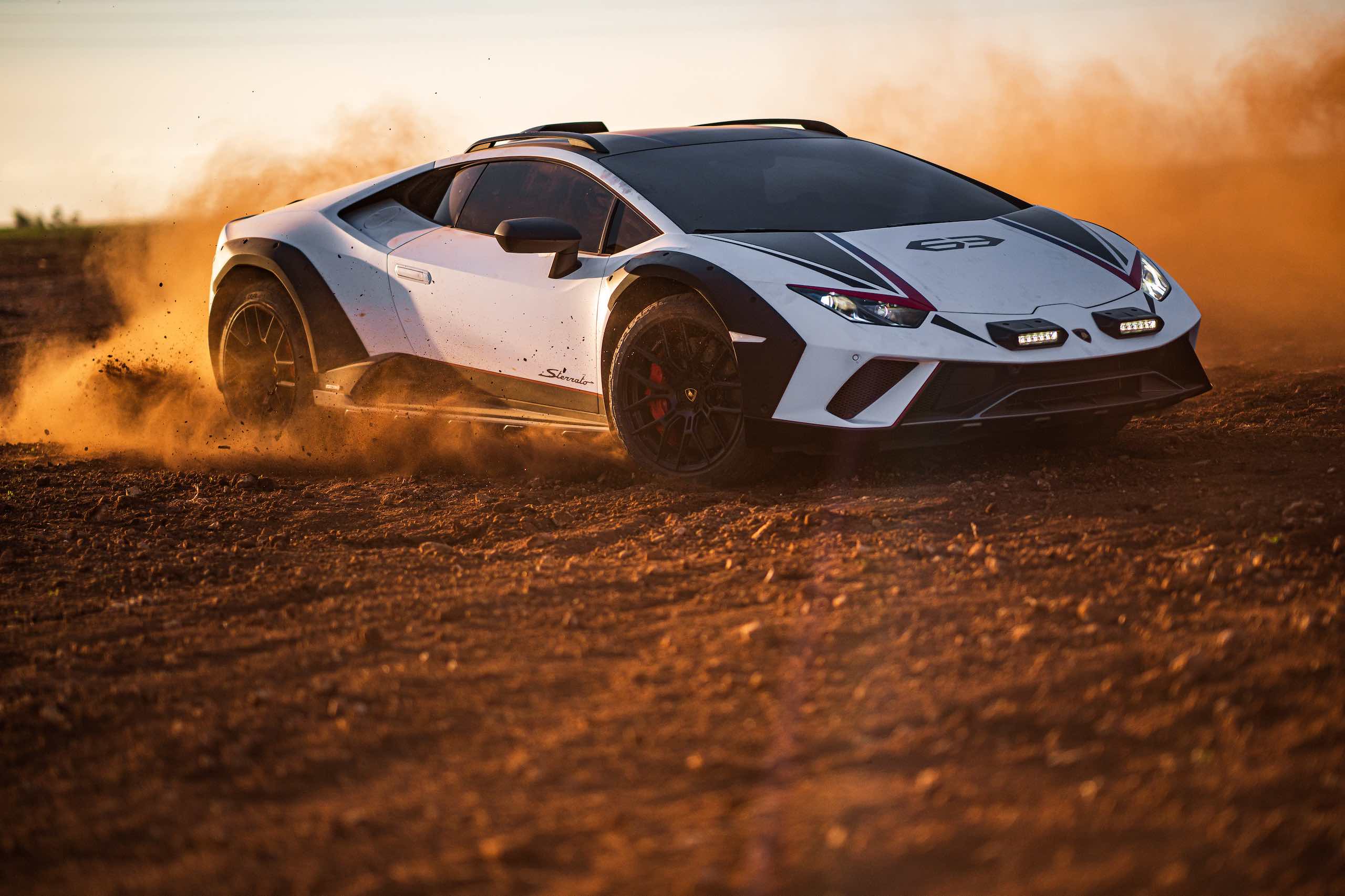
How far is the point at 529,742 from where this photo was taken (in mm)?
3230

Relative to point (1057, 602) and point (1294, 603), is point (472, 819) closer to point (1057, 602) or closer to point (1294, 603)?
point (1057, 602)

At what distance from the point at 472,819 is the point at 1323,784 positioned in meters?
1.68

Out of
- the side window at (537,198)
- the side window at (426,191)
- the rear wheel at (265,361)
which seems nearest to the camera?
the side window at (537,198)

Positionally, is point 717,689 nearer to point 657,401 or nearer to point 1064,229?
point 657,401

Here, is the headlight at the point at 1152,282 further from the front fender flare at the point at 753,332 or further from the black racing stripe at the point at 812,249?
the front fender flare at the point at 753,332

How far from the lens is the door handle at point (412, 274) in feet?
22.0

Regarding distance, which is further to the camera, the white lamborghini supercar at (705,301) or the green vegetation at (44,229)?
the green vegetation at (44,229)

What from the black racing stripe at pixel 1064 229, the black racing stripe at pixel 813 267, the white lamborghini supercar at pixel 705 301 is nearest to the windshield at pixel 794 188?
the white lamborghini supercar at pixel 705 301

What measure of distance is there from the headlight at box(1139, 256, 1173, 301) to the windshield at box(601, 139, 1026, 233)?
28.4 inches

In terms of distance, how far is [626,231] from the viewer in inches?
242

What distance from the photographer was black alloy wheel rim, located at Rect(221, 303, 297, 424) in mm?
7527

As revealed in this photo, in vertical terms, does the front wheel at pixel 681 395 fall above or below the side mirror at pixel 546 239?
below

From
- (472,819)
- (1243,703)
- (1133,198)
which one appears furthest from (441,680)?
(1133,198)

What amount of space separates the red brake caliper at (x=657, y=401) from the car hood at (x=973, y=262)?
62 cm
